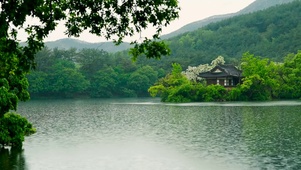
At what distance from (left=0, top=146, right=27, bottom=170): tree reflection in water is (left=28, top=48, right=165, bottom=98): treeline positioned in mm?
85396

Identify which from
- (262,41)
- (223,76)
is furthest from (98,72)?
(262,41)

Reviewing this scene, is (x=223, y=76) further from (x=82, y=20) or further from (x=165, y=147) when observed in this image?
(x=82, y=20)

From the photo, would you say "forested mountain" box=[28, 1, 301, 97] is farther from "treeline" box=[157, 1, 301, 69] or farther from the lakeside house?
the lakeside house

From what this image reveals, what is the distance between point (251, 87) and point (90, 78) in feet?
185

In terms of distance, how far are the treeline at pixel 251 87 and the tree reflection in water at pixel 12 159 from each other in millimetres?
54915

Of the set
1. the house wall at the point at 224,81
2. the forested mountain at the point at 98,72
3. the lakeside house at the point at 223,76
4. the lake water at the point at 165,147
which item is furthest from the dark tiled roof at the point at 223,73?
the lake water at the point at 165,147

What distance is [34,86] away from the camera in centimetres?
10569

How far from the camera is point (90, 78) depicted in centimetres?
11931

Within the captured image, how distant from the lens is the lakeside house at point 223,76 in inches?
3206

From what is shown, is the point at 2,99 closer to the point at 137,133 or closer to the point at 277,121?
the point at 137,133

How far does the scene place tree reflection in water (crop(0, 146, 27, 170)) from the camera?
18.6 metres

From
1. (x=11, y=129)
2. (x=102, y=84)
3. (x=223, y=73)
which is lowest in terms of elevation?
(x=11, y=129)

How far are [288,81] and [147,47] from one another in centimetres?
7349

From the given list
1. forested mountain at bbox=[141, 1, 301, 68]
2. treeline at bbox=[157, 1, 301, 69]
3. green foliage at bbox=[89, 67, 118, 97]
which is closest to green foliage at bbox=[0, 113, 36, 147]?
green foliage at bbox=[89, 67, 118, 97]
